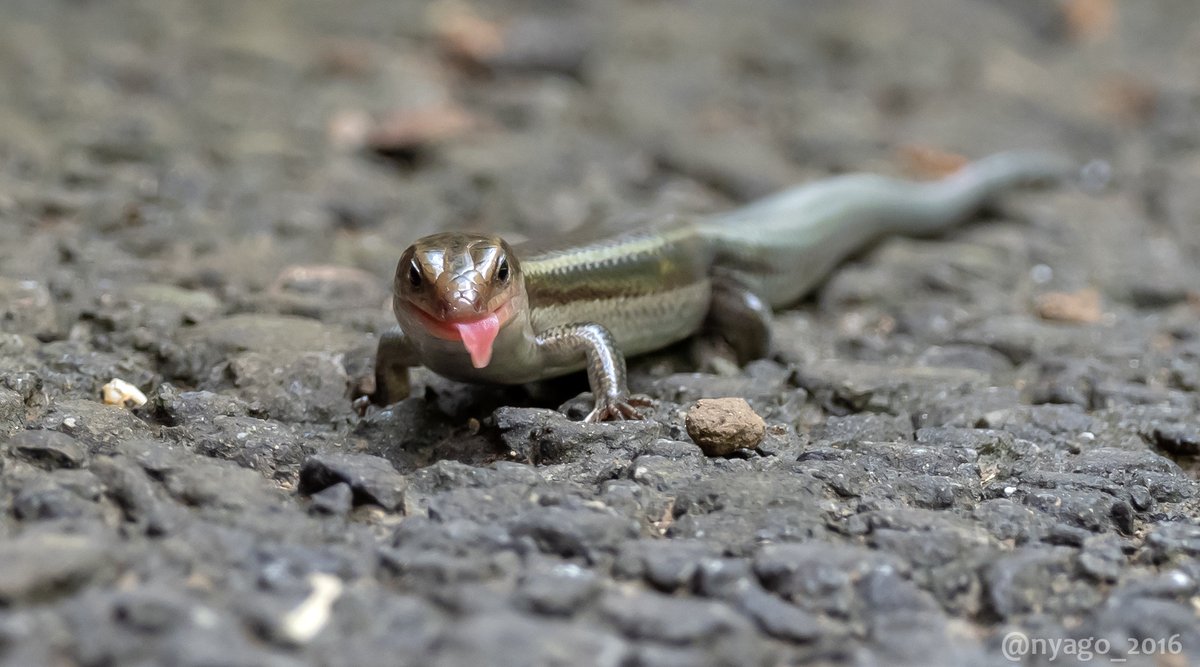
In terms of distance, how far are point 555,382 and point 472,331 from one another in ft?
A: 2.72

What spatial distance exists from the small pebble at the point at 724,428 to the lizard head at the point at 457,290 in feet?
2.23

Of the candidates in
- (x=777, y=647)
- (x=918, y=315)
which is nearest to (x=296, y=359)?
(x=777, y=647)

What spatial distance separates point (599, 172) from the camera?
20.7 feet

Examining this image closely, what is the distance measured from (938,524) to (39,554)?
7.09ft

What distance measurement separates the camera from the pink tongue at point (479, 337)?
3.28m

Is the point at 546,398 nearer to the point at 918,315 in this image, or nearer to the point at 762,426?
the point at 762,426

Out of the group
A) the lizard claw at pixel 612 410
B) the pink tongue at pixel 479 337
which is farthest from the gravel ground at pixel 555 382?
the pink tongue at pixel 479 337

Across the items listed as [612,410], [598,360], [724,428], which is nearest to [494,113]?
[598,360]

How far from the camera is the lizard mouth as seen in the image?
10.8ft

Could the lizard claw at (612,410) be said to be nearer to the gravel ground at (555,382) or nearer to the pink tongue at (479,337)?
the gravel ground at (555,382)

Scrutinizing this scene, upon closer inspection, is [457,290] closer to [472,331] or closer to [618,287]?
[472,331]

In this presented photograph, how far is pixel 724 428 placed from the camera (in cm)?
337

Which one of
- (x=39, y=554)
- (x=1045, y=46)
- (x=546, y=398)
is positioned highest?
(x=1045, y=46)

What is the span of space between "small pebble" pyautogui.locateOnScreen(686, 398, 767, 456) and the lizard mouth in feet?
2.19
